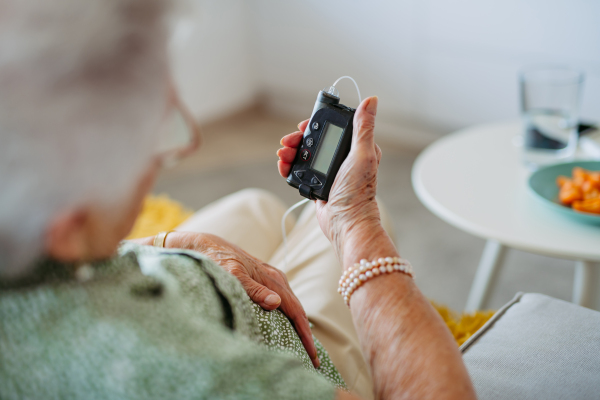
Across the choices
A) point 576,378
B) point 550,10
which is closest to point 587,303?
point 576,378

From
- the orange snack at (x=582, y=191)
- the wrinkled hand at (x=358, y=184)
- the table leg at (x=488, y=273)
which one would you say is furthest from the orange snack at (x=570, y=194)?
the wrinkled hand at (x=358, y=184)

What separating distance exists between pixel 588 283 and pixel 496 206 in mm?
253

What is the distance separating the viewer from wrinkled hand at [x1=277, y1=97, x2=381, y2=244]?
0.63 metres

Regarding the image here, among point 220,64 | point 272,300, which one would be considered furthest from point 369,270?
point 220,64

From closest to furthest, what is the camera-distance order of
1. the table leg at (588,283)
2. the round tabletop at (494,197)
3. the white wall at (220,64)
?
1. the round tabletop at (494,197)
2. the table leg at (588,283)
3. the white wall at (220,64)

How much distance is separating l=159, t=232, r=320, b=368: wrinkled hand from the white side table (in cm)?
47

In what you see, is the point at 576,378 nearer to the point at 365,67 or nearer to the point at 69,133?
the point at 69,133

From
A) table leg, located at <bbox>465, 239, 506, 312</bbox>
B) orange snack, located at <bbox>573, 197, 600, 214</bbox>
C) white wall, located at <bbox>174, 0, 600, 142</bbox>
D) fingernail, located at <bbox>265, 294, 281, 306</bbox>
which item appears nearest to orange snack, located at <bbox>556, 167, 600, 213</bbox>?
orange snack, located at <bbox>573, 197, 600, 214</bbox>

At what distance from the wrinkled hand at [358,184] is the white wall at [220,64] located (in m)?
2.20

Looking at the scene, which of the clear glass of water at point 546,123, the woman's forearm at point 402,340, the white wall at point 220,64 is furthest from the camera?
the white wall at point 220,64

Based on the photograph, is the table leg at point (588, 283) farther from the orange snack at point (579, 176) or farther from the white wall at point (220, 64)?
the white wall at point (220, 64)

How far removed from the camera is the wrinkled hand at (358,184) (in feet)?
2.06

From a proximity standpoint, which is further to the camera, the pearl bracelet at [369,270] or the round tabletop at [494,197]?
the round tabletop at [494,197]

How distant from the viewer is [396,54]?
2441 millimetres
